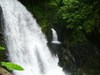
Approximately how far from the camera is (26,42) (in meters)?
13.0

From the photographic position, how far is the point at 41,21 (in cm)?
1420

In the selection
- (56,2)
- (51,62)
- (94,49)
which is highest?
(56,2)

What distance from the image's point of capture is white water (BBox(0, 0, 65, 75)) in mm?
11859

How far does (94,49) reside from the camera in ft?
39.8

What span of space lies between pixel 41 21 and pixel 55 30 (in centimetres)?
95

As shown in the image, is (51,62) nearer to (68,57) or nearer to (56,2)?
(68,57)

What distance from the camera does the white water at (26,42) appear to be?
1186cm

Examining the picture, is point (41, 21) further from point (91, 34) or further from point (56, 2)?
point (91, 34)

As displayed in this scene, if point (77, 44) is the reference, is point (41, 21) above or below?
above

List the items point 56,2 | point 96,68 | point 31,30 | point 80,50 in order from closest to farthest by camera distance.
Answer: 1. point 96,68
2. point 80,50
3. point 31,30
4. point 56,2

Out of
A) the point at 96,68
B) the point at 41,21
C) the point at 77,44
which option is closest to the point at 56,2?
the point at 41,21

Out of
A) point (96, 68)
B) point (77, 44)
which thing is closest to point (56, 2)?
point (77, 44)

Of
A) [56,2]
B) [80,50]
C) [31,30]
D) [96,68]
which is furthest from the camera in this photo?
[56,2]

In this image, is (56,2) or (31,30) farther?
(56,2)
